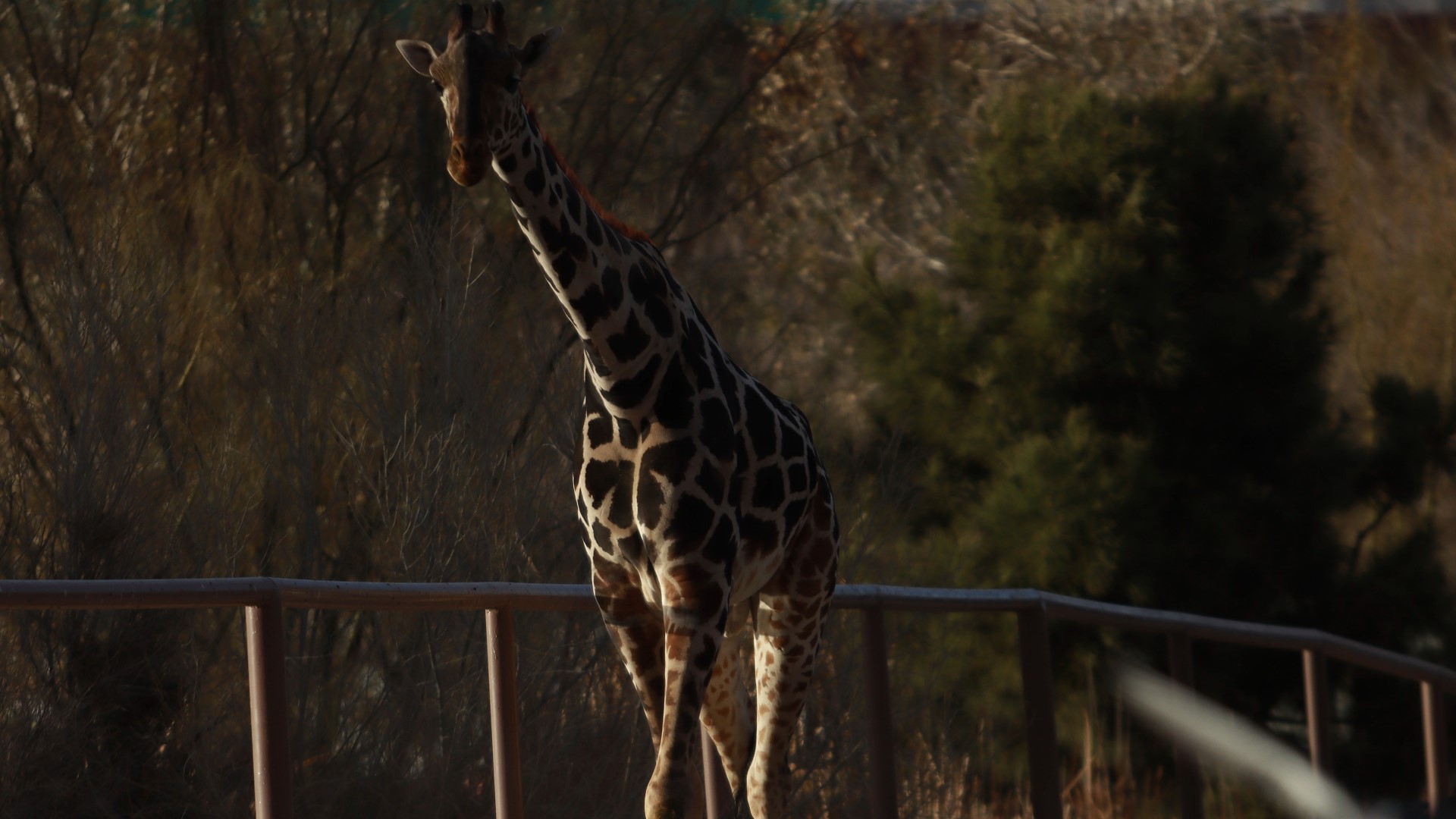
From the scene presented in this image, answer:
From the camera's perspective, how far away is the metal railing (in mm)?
3002

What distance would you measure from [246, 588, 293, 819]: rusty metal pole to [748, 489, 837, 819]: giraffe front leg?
3.31 ft

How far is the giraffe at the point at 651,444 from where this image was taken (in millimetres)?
3061

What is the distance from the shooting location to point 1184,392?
10953 millimetres

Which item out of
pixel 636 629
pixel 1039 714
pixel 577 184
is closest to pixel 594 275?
pixel 577 184

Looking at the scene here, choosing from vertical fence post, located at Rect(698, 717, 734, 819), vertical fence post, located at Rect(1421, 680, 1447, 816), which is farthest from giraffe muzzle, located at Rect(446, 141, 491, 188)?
vertical fence post, located at Rect(1421, 680, 1447, 816)

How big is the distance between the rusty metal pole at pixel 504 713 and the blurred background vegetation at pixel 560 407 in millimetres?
3307

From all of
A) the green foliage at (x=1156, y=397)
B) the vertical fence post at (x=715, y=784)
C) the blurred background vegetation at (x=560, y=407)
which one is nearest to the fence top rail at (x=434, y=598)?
the vertical fence post at (x=715, y=784)

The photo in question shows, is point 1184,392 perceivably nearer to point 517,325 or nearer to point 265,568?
point 517,325

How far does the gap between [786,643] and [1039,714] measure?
1460mm

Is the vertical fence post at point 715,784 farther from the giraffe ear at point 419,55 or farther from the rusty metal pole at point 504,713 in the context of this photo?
the giraffe ear at point 419,55

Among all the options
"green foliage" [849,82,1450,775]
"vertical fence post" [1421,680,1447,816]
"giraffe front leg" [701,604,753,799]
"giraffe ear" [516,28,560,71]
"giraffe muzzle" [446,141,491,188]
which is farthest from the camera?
"green foliage" [849,82,1450,775]

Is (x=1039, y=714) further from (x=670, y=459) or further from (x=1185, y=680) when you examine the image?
(x=670, y=459)

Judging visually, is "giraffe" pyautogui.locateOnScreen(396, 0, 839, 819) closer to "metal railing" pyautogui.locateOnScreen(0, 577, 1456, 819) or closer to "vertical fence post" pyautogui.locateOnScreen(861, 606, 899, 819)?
"metal railing" pyautogui.locateOnScreen(0, 577, 1456, 819)

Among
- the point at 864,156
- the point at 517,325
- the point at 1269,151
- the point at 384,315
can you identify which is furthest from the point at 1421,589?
the point at 864,156
